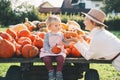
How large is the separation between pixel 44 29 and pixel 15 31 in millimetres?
535

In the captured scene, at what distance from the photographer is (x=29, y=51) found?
589 cm

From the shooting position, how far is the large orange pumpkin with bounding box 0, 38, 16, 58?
592 cm

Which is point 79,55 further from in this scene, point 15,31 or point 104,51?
point 15,31

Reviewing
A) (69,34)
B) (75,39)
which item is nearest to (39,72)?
(69,34)

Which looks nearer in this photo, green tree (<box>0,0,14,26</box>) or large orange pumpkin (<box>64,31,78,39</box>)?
large orange pumpkin (<box>64,31,78,39</box>)

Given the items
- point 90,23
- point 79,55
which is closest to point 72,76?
point 79,55

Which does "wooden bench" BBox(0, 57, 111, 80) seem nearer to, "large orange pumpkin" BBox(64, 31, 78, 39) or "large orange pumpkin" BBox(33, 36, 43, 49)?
"large orange pumpkin" BBox(33, 36, 43, 49)

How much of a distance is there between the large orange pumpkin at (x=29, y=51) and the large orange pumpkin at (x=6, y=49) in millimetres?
163

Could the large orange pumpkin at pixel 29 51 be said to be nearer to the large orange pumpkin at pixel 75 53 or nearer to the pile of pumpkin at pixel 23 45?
the pile of pumpkin at pixel 23 45

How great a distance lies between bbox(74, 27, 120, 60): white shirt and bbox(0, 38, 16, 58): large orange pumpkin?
35.7 inches

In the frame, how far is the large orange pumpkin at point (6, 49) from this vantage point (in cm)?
592

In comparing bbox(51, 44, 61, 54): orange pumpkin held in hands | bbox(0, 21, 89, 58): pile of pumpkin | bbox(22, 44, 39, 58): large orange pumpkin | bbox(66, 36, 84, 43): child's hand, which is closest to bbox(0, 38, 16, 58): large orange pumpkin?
bbox(0, 21, 89, 58): pile of pumpkin

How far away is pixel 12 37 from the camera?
22.1 feet

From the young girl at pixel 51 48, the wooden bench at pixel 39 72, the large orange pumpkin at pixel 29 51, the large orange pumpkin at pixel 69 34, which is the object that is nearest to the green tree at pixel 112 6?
the wooden bench at pixel 39 72
